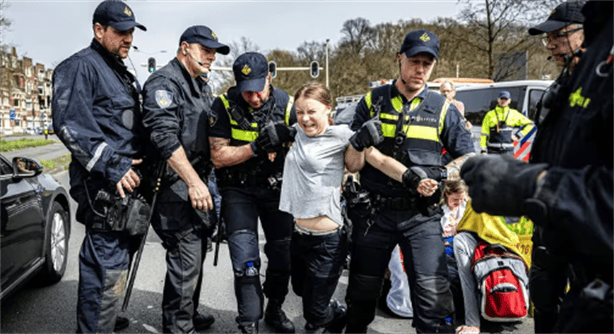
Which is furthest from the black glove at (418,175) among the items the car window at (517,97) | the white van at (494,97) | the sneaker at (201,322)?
the car window at (517,97)

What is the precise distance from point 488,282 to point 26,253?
3697mm

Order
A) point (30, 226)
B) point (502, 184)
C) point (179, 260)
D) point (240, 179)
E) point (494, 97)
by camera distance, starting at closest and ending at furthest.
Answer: point (502, 184)
point (179, 260)
point (240, 179)
point (30, 226)
point (494, 97)

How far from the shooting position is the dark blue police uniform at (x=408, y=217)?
9.02 ft

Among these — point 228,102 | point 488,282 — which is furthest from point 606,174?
point 228,102

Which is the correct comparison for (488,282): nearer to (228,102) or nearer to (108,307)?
(228,102)

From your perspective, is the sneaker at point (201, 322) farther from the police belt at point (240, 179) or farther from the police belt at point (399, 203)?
the police belt at point (399, 203)

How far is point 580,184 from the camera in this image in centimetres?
137

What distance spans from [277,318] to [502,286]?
1737 mm

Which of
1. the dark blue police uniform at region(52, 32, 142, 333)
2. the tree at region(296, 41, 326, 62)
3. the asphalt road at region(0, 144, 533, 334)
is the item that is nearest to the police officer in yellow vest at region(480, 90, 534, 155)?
the asphalt road at region(0, 144, 533, 334)

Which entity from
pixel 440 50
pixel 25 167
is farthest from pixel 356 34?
pixel 25 167

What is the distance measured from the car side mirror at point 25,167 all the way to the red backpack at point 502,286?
12.5ft

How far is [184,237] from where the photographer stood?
10.5 feet

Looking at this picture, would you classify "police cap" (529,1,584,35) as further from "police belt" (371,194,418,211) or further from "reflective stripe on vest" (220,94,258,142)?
"reflective stripe on vest" (220,94,258,142)

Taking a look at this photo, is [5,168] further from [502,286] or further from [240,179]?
[502,286]
